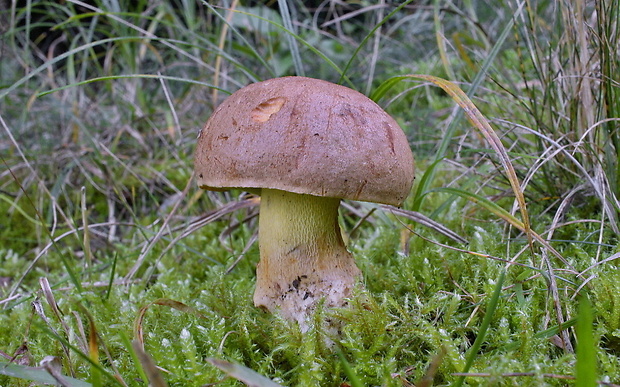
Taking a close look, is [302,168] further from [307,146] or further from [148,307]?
[148,307]

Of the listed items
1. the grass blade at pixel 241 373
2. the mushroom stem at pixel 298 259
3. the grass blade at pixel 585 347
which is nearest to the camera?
the grass blade at pixel 585 347

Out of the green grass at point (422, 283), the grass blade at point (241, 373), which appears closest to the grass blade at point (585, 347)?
the green grass at point (422, 283)

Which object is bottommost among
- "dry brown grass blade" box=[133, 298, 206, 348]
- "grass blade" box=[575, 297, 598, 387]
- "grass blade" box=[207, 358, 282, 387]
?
"dry brown grass blade" box=[133, 298, 206, 348]

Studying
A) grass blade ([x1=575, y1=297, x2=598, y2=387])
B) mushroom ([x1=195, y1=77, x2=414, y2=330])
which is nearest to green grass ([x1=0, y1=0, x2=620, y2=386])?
grass blade ([x1=575, y1=297, x2=598, y2=387])

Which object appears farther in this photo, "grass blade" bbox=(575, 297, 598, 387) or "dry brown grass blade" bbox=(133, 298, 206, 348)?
"dry brown grass blade" bbox=(133, 298, 206, 348)

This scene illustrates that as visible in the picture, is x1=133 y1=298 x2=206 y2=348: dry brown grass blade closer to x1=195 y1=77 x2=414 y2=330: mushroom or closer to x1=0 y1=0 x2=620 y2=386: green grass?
x1=0 y1=0 x2=620 y2=386: green grass

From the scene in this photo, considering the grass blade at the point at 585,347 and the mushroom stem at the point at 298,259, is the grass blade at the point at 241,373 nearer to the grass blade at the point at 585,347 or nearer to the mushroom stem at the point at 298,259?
the grass blade at the point at 585,347

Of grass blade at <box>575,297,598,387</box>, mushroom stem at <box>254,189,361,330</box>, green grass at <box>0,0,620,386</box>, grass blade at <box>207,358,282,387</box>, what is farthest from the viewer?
mushroom stem at <box>254,189,361,330</box>

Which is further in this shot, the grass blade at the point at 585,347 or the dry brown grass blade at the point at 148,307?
the dry brown grass blade at the point at 148,307
